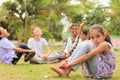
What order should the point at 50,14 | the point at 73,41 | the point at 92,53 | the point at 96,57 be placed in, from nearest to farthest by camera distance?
the point at 92,53, the point at 96,57, the point at 73,41, the point at 50,14

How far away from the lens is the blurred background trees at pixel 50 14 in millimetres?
22625

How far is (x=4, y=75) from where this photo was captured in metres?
5.30

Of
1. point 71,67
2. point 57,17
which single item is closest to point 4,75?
point 71,67

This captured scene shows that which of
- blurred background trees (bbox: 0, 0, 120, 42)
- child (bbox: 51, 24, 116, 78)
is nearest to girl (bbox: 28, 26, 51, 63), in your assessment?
child (bbox: 51, 24, 116, 78)

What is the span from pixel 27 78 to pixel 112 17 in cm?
2070

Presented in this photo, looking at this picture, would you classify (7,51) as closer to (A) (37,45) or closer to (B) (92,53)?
(A) (37,45)

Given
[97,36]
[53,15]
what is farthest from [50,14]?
[97,36]

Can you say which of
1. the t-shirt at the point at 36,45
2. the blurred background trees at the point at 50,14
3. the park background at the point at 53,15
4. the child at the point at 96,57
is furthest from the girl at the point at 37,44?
the blurred background trees at the point at 50,14

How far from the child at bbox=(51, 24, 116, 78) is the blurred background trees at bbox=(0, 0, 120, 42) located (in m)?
17.7

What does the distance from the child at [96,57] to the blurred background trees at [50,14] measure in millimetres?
17700

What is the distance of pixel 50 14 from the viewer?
23844mm

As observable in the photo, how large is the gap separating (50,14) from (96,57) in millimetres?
19416

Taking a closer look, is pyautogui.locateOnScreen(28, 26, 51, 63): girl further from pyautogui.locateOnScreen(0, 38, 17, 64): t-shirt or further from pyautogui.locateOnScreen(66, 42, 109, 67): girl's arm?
pyautogui.locateOnScreen(66, 42, 109, 67): girl's arm

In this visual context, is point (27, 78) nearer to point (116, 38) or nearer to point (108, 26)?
point (116, 38)
